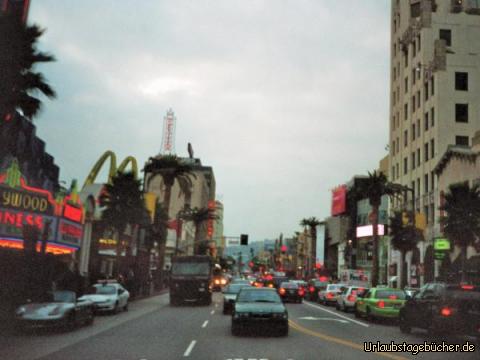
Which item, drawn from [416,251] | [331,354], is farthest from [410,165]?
[331,354]

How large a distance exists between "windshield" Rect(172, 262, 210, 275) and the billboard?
8113cm

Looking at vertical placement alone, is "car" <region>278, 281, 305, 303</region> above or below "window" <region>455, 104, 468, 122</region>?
below

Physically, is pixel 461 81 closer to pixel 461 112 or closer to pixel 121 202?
pixel 461 112

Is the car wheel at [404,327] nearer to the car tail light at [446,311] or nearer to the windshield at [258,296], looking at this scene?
the car tail light at [446,311]

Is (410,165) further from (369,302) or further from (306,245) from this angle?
(306,245)

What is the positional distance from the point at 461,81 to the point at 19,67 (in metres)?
51.8

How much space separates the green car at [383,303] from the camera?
23.7 metres

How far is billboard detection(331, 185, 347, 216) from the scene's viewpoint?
112812 millimetres

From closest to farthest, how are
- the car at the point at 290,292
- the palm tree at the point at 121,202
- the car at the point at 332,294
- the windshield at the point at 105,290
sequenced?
the windshield at the point at 105,290, the car at the point at 332,294, the car at the point at 290,292, the palm tree at the point at 121,202

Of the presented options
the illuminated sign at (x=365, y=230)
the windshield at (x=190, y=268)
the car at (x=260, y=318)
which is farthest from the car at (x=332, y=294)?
the illuminated sign at (x=365, y=230)

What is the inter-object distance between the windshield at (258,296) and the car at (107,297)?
8390 mm

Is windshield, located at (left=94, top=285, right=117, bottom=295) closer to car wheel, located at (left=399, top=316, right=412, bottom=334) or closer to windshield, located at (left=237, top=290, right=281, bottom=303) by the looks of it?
windshield, located at (left=237, top=290, right=281, bottom=303)

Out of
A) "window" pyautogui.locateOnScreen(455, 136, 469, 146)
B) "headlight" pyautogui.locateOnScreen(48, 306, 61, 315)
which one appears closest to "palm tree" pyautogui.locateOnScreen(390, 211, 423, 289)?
"window" pyautogui.locateOnScreen(455, 136, 469, 146)

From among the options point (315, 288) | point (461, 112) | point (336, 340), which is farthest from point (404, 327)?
point (461, 112)
